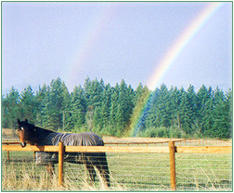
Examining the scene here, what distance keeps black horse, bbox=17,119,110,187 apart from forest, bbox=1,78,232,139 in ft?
82.1

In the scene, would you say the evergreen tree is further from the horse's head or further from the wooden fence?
the wooden fence

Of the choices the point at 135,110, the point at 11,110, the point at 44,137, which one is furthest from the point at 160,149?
the point at 135,110

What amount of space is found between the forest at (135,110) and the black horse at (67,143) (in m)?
25.0

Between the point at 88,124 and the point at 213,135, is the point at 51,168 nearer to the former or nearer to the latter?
the point at 88,124

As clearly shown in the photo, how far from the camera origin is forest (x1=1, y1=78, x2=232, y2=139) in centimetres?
3600

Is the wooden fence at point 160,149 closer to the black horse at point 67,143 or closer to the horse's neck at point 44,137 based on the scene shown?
the black horse at point 67,143

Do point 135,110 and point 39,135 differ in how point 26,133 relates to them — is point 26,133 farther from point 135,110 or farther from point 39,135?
point 135,110

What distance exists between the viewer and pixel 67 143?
279 inches

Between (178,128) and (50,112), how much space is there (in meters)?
23.3

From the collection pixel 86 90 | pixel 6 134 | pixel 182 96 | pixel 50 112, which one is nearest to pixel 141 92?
pixel 182 96

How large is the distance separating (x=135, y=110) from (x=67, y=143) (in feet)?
137

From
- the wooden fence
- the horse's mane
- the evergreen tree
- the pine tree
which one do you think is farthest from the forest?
the wooden fence

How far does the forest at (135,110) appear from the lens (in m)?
36.0

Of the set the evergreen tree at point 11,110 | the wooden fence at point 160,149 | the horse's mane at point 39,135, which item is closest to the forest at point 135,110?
the evergreen tree at point 11,110
